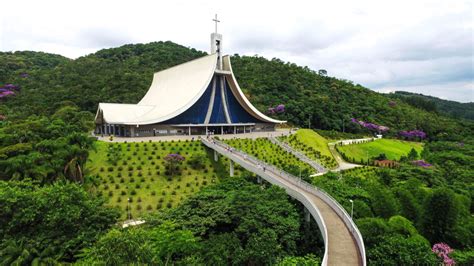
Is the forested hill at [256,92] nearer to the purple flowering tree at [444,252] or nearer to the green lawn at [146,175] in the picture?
the green lawn at [146,175]

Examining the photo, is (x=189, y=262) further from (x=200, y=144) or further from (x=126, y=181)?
(x=200, y=144)

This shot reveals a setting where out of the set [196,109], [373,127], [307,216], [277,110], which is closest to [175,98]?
[196,109]

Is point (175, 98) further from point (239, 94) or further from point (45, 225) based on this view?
point (45, 225)

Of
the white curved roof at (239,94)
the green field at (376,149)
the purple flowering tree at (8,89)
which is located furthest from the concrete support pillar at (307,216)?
the purple flowering tree at (8,89)

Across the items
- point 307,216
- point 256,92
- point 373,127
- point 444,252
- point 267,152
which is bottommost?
point 444,252

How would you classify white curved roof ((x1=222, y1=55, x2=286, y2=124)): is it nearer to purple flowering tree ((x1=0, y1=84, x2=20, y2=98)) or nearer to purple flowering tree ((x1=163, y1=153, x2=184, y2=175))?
purple flowering tree ((x1=163, y1=153, x2=184, y2=175))

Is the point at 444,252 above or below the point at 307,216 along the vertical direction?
below
